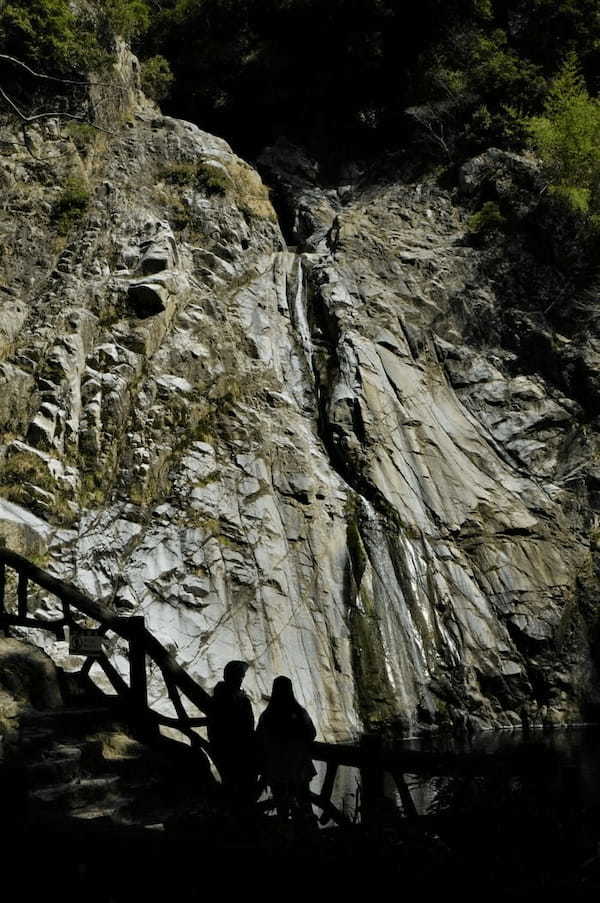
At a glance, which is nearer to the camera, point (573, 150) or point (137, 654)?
point (137, 654)

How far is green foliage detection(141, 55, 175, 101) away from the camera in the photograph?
3127 centimetres

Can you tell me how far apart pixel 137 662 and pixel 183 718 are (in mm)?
679

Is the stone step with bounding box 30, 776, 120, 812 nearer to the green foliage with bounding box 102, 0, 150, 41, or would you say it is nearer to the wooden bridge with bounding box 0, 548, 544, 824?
the wooden bridge with bounding box 0, 548, 544, 824

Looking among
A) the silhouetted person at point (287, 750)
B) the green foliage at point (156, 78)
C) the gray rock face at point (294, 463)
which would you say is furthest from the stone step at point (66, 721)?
the green foliage at point (156, 78)

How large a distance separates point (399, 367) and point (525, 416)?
3.98 meters

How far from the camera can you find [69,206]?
23547 mm

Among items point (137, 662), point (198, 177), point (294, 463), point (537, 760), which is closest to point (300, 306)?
point (198, 177)

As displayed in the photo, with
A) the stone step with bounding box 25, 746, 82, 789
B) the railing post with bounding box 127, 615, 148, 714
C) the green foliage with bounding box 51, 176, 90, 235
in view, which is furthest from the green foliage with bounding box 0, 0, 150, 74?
the stone step with bounding box 25, 746, 82, 789

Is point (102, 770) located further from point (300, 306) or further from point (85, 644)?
point (300, 306)

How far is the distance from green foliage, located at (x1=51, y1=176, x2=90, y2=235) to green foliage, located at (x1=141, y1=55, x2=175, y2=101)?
965 cm

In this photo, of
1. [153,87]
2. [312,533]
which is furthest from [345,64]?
[312,533]

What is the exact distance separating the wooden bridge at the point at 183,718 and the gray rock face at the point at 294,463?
6070 mm

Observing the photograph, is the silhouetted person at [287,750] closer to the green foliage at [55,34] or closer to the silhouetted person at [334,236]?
the silhouetted person at [334,236]

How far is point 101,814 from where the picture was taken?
5918mm
